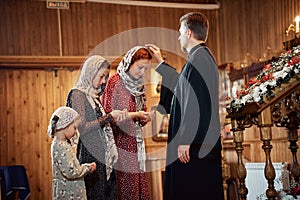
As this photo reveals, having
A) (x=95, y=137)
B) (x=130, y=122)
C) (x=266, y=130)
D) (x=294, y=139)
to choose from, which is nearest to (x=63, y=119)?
(x=95, y=137)

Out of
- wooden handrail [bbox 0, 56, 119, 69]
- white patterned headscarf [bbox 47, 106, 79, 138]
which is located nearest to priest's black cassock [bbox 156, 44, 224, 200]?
white patterned headscarf [bbox 47, 106, 79, 138]

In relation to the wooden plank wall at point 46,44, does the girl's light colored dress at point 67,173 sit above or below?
below

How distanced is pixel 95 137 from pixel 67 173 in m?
0.31

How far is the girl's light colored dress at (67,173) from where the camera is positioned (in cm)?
356

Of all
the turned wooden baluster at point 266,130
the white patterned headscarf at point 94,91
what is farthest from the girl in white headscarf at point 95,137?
the turned wooden baluster at point 266,130

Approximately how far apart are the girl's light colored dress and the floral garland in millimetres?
1089

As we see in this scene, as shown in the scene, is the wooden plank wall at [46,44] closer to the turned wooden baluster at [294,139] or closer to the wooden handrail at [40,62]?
the wooden handrail at [40,62]

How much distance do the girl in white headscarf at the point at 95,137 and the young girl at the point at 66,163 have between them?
80 mm

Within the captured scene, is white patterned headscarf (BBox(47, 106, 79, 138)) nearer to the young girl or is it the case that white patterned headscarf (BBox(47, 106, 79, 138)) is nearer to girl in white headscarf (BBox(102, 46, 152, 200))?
the young girl

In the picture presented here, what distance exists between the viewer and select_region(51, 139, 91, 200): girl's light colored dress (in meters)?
3.56

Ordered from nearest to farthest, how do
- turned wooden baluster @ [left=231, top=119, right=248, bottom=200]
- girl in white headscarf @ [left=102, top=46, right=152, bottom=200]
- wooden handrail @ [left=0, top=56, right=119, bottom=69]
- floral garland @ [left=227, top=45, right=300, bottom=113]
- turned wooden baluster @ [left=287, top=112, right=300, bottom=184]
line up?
floral garland @ [left=227, top=45, right=300, bottom=113] → turned wooden baluster @ [left=231, top=119, right=248, bottom=200] → girl in white headscarf @ [left=102, top=46, right=152, bottom=200] → turned wooden baluster @ [left=287, top=112, right=300, bottom=184] → wooden handrail @ [left=0, top=56, right=119, bottom=69]

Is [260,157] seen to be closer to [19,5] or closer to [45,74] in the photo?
[45,74]

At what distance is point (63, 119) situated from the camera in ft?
11.9

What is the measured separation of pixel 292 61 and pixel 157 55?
0.97 meters
